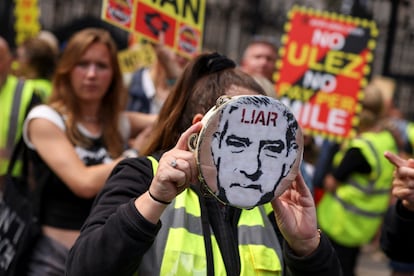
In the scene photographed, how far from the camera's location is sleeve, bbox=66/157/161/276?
76.5 inches

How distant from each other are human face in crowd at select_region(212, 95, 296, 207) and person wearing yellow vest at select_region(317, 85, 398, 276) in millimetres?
3480

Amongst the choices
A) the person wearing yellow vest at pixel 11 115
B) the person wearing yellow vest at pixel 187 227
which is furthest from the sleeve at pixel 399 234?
the person wearing yellow vest at pixel 11 115

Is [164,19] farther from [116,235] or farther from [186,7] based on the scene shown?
[116,235]

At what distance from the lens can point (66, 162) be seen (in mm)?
3211

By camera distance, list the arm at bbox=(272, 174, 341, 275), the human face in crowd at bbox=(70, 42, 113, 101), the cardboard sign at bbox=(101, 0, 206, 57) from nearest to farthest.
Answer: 1. the arm at bbox=(272, 174, 341, 275)
2. the human face in crowd at bbox=(70, 42, 113, 101)
3. the cardboard sign at bbox=(101, 0, 206, 57)

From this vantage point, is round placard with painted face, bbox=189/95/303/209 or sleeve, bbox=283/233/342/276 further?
sleeve, bbox=283/233/342/276

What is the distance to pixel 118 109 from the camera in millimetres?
3705

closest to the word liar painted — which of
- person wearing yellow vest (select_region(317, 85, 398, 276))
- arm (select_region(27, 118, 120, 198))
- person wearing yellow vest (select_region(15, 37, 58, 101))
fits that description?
arm (select_region(27, 118, 120, 198))

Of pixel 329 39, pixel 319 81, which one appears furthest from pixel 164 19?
pixel 329 39

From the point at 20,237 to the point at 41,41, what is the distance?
2.28m

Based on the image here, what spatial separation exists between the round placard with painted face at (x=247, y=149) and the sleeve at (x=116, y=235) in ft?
0.70

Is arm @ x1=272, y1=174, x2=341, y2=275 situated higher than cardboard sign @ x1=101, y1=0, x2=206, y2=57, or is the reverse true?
cardboard sign @ x1=101, y1=0, x2=206, y2=57

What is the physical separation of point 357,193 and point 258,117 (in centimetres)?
367

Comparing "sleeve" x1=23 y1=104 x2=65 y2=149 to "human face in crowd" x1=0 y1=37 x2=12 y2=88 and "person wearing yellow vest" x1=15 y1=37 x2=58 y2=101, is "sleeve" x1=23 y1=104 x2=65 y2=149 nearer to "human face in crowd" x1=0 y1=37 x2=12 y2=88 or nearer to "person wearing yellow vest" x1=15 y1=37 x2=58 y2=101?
"human face in crowd" x1=0 y1=37 x2=12 y2=88
